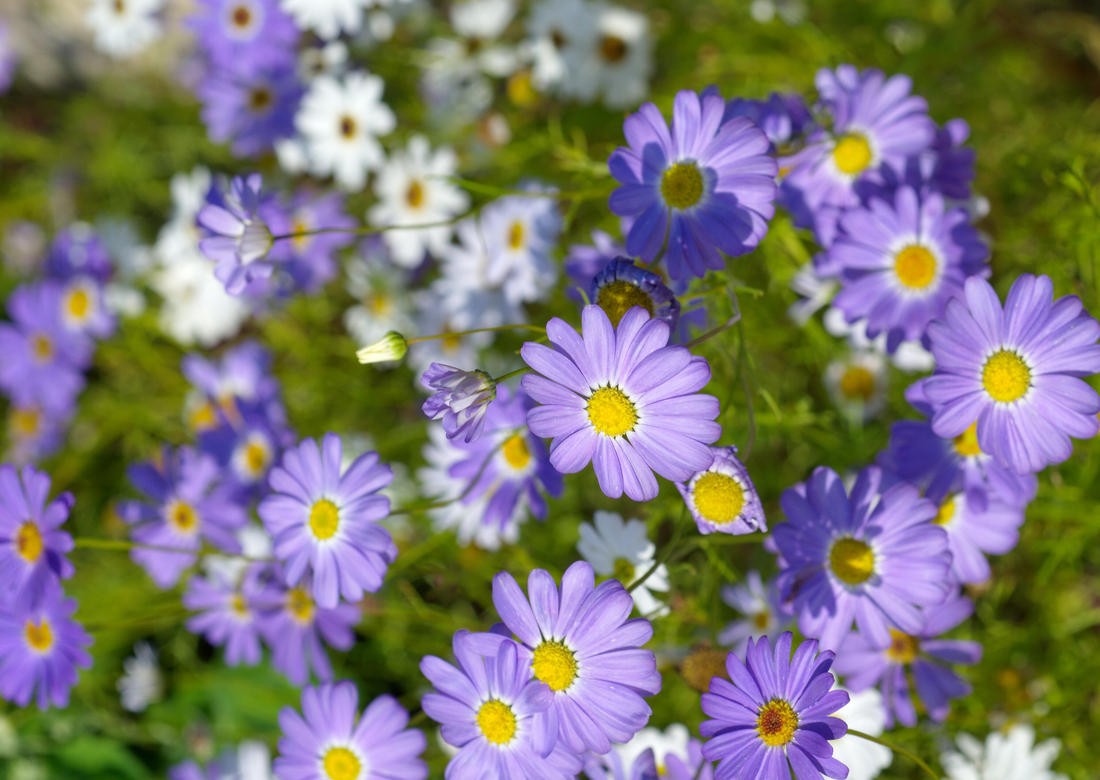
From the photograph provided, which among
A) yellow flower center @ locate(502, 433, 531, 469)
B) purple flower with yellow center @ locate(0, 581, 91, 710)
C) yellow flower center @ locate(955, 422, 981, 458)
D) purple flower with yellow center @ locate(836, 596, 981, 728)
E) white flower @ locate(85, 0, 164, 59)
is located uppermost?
white flower @ locate(85, 0, 164, 59)

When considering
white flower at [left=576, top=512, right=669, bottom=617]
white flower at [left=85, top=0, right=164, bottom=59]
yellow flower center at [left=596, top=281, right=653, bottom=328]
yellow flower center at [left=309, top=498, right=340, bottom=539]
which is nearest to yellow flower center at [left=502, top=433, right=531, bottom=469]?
white flower at [left=576, top=512, right=669, bottom=617]

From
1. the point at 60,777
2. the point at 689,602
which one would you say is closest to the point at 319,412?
the point at 60,777

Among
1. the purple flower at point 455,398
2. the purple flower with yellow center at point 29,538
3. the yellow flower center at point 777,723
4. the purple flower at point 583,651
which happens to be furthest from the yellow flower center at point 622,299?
the purple flower with yellow center at point 29,538

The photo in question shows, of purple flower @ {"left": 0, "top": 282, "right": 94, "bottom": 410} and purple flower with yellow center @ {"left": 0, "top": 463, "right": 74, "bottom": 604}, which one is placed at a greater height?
purple flower @ {"left": 0, "top": 282, "right": 94, "bottom": 410}

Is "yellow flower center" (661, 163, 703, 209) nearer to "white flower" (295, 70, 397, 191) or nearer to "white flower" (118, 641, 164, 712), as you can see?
"white flower" (295, 70, 397, 191)

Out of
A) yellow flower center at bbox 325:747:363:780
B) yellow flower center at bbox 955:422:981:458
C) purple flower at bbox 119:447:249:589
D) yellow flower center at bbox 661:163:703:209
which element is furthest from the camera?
purple flower at bbox 119:447:249:589

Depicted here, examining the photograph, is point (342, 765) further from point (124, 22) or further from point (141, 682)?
point (124, 22)

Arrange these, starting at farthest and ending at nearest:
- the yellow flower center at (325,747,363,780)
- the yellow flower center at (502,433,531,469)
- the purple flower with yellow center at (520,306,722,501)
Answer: the yellow flower center at (502,433,531,469) < the yellow flower center at (325,747,363,780) < the purple flower with yellow center at (520,306,722,501)

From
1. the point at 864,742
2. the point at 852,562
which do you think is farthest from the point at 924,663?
the point at 852,562
